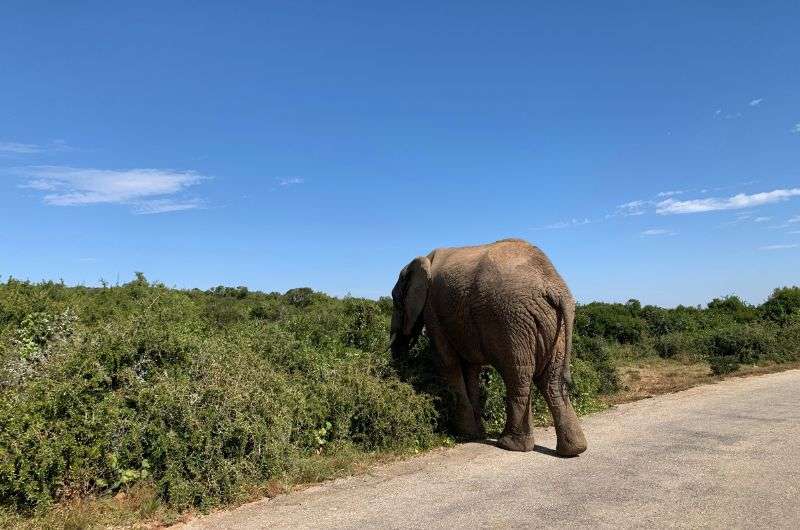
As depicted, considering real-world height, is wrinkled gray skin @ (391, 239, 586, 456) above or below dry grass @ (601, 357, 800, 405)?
above

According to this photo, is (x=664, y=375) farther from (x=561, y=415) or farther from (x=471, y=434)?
(x=561, y=415)

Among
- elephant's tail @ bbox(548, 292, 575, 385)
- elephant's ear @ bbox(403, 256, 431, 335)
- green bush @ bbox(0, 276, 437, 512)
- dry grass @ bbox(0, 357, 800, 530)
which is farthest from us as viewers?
elephant's ear @ bbox(403, 256, 431, 335)

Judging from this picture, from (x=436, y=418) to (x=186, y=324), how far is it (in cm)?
401

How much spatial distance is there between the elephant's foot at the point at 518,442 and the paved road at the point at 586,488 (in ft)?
0.56

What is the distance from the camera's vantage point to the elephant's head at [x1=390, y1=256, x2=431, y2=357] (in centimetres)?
870

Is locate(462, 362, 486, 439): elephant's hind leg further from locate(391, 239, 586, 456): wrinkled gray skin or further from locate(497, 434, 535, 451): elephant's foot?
locate(497, 434, 535, 451): elephant's foot

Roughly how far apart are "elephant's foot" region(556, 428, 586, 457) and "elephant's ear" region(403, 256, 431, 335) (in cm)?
272

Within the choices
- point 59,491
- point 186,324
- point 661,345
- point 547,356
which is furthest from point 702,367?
point 59,491

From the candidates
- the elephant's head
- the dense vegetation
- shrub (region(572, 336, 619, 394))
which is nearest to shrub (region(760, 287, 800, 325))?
shrub (region(572, 336, 619, 394))

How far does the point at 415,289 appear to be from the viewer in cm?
880

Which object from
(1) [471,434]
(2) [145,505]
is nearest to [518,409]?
(1) [471,434]

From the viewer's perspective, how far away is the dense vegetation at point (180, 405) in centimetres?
528

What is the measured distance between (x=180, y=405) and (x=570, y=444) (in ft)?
15.6

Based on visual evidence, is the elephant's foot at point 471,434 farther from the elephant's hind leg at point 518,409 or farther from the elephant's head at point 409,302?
the elephant's head at point 409,302
